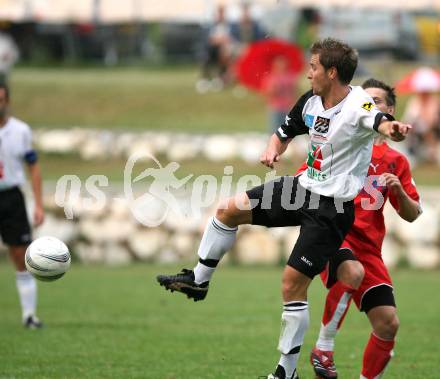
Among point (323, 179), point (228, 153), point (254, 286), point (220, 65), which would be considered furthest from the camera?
point (220, 65)

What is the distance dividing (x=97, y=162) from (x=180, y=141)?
1.81 meters

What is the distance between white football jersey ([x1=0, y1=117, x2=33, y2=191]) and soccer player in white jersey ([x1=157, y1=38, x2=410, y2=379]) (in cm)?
395

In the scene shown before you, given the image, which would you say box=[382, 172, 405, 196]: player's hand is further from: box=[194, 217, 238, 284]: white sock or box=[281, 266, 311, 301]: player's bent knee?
box=[194, 217, 238, 284]: white sock

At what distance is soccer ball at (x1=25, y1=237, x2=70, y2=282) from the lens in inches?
277

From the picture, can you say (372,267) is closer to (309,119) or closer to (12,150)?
(309,119)

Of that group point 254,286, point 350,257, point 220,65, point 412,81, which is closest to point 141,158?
point 220,65

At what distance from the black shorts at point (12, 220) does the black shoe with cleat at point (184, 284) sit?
3523 millimetres

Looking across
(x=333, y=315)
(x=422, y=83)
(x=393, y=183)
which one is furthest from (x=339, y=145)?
(x=422, y=83)

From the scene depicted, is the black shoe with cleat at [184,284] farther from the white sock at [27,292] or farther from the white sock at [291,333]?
the white sock at [27,292]

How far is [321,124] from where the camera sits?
6.24m

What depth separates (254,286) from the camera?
44.0 feet

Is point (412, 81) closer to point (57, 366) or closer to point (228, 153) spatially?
point (228, 153)

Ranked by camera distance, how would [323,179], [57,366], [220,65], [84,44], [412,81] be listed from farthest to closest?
[84,44], [220,65], [412,81], [57,366], [323,179]

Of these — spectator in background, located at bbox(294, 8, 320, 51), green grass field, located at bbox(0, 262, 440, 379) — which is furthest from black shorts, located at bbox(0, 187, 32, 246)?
spectator in background, located at bbox(294, 8, 320, 51)
